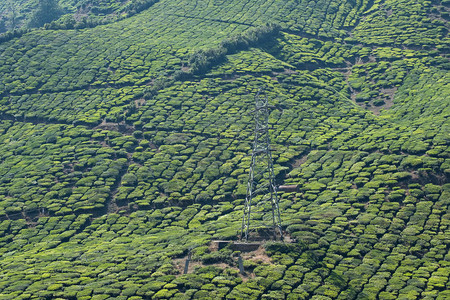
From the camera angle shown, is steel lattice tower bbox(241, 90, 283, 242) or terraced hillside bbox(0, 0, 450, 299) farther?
terraced hillside bbox(0, 0, 450, 299)

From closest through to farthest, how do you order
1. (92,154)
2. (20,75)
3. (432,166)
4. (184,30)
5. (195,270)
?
1. (195,270)
2. (432,166)
3. (92,154)
4. (20,75)
5. (184,30)

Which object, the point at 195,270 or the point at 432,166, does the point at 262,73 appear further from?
the point at 195,270

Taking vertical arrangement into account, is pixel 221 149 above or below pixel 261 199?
above

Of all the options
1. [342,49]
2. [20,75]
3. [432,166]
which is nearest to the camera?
[432,166]

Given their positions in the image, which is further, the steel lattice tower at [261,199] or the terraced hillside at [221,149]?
the terraced hillside at [221,149]

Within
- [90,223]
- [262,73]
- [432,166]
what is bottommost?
[90,223]

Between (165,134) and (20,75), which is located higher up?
(20,75)

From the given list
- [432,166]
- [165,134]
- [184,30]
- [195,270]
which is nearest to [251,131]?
[165,134]

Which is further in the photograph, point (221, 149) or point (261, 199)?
point (221, 149)
